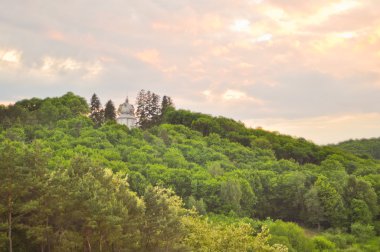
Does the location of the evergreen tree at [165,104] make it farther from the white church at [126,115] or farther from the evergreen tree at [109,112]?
the evergreen tree at [109,112]

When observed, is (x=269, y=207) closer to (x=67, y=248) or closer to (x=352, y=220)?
(x=352, y=220)

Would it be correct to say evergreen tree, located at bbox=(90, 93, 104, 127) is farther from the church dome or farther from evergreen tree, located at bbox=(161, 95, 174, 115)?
evergreen tree, located at bbox=(161, 95, 174, 115)

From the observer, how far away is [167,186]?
252 ft

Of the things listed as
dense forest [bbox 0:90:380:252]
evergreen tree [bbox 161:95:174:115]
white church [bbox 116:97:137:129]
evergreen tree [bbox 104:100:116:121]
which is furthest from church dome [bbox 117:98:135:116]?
evergreen tree [bbox 161:95:174:115]

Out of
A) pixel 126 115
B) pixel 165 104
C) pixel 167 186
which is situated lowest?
pixel 167 186

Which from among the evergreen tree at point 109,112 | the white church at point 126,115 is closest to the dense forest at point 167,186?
the evergreen tree at point 109,112

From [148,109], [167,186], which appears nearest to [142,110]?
[148,109]

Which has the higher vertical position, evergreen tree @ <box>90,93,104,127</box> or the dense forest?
evergreen tree @ <box>90,93,104,127</box>

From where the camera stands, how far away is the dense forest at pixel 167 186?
37938 mm

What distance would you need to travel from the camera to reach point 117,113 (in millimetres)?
131750

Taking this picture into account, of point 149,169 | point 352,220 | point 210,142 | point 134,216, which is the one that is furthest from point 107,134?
point 134,216

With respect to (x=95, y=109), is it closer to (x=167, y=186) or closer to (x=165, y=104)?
(x=165, y=104)

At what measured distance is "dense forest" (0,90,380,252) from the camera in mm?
37938

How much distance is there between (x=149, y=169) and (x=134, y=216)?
40241mm
